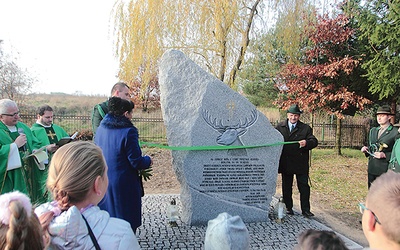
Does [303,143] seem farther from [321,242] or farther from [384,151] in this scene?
[321,242]

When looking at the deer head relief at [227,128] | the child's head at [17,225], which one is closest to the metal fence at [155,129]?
the deer head relief at [227,128]

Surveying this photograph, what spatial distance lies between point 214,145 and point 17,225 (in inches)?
142

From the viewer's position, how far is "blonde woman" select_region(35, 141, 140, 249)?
150 centimetres

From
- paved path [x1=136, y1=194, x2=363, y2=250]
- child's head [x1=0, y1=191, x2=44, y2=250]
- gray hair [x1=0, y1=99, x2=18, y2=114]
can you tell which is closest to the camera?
child's head [x1=0, y1=191, x2=44, y2=250]

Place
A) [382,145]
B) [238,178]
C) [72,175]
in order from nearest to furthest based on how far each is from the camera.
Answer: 1. [72,175]
2. [238,178]
3. [382,145]

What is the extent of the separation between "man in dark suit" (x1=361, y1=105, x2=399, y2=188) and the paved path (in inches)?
52.8

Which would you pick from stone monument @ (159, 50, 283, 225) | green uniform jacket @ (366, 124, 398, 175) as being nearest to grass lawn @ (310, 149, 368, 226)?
green uniform jacket @ (366, 124, 398, 175)

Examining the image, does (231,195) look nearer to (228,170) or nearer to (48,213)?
(228,170)

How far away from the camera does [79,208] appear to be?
5.44 feet

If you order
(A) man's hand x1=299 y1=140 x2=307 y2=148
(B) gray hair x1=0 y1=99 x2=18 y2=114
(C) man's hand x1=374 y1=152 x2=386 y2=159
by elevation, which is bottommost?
(C) man's hand x1=374 y1=152 x2=386 y2=159

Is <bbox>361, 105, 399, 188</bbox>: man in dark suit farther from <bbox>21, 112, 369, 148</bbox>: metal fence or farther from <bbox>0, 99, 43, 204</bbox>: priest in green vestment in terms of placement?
<bbox>21, 112, 369, 148</bbox>: metal fence

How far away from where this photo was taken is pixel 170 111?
4.63 meters

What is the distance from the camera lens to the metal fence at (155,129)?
47.9 feet

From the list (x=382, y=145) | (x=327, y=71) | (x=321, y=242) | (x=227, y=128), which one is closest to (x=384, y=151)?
(x=382, y=145)
